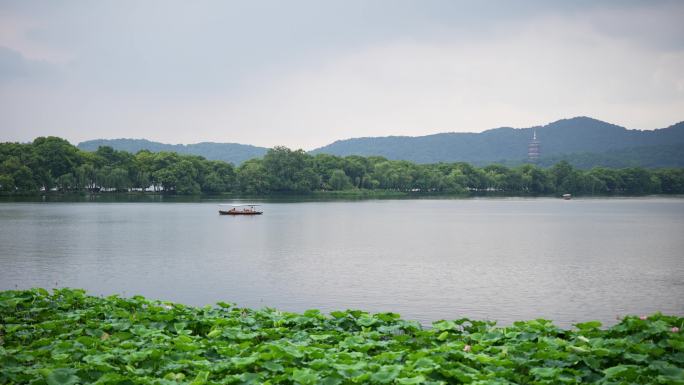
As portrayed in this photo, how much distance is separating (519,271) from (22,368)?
20.5 meters

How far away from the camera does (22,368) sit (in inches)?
267

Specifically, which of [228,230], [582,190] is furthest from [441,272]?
[582,190]

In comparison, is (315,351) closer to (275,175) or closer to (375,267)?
(375,267)

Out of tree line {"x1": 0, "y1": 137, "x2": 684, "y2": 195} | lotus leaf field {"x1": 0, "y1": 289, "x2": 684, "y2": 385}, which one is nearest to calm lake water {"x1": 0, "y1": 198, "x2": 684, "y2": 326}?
lotus leaf field {"x1": 0, "y1": 289, "x2": 684, "y2": 385}

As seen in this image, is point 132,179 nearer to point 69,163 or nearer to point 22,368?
point 69,163

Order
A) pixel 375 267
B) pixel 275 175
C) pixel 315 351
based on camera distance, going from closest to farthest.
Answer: pixel 315 351 → pixel 375 267 → pixel 275 175

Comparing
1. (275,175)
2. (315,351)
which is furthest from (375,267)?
(275,175)

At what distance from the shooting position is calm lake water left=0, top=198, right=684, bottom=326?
17438mm

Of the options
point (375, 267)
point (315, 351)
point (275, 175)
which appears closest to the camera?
point (315, 351)

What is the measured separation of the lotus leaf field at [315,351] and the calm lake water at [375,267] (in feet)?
20.6

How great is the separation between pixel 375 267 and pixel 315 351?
17.4m

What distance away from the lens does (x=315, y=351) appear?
7.46 meters

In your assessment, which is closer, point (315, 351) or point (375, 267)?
point (315, 351)

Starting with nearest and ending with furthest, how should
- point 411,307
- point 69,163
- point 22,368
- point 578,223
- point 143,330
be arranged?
point 22,368, point 143,330, point 411,307, point 578,223, point 69,163
